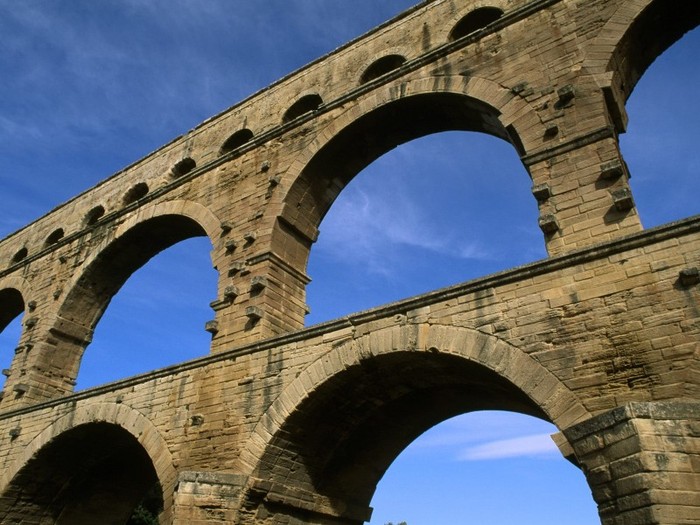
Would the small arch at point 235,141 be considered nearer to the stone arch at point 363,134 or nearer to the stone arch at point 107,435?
the stone arch at point 363,134

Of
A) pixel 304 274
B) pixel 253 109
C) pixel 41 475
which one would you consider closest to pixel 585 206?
pixel 304 274

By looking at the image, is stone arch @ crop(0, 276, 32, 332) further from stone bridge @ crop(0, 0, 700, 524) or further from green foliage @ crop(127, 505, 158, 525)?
green foliage @ crop(127, 505, 158, 525)

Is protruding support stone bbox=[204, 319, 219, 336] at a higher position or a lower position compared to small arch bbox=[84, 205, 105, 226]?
lower

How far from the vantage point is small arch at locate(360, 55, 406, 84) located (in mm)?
10578

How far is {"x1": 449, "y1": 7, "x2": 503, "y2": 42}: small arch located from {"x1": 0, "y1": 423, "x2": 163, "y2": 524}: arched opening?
8.06 meters

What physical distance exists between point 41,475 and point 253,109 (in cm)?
755

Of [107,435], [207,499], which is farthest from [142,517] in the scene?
[207,499]

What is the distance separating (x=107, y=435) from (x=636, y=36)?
9672 mm

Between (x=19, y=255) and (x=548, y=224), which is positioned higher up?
(x=19, y=255)

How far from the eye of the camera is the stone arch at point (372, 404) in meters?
6.12

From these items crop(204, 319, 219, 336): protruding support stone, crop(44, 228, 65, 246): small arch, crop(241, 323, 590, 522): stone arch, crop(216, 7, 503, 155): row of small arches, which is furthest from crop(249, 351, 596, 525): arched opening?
crop(44, 228, 65, 246): small arch

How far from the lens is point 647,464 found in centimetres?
470

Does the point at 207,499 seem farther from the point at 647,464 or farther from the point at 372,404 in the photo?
the point at 647,464

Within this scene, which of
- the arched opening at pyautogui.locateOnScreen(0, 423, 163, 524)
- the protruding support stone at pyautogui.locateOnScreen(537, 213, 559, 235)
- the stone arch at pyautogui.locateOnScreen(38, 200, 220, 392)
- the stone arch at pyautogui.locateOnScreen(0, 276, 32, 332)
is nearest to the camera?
the protruding support stone at pyautogui.locateOnScreen(537, 213, 559, 235)
